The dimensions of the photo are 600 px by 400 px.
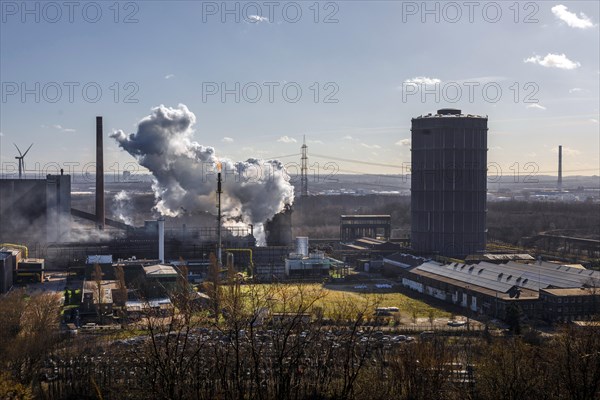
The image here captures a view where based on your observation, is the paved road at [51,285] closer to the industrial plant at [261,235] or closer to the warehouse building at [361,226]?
the industrial plant at [261,235]

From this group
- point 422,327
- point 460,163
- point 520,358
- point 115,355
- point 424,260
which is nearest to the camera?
point 520,358

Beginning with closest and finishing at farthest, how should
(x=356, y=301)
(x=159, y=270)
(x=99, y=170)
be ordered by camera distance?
(x=356, y=301)
(x=159, y=270)
(x=99, y=170)

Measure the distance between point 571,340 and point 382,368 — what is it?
3.62 metres

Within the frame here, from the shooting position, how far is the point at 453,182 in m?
32.3

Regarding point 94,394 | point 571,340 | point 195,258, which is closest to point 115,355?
point 94,394

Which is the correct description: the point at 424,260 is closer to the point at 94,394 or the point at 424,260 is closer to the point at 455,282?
the point at 455,282

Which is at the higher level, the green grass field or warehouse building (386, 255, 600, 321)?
warehouse building (386, 255, 600, 321)

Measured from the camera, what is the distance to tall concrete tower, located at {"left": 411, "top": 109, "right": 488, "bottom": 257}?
3234 cm

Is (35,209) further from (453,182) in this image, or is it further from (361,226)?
(453,182)

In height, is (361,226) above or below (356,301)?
above

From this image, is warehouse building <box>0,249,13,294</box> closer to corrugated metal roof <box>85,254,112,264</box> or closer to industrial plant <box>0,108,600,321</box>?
industrial plant <box>0,108,600,321</box>

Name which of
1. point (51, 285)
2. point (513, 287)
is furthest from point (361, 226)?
point (51, 285)

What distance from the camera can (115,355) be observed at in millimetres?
15273

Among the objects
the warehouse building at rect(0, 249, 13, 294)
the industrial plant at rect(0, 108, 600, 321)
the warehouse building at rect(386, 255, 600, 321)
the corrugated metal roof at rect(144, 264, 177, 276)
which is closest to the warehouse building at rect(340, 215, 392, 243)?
the industrial plant at rect(0, 108, 600, 321)
